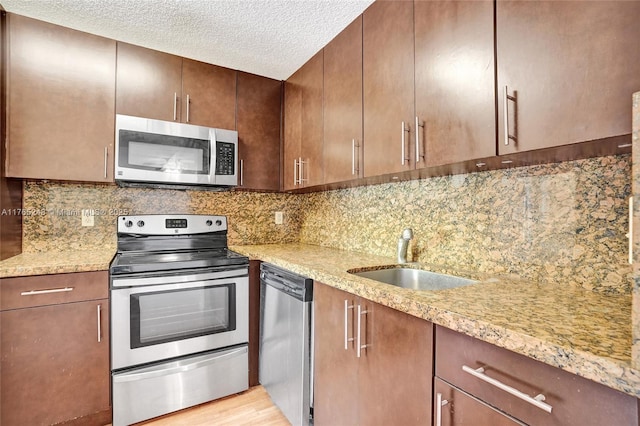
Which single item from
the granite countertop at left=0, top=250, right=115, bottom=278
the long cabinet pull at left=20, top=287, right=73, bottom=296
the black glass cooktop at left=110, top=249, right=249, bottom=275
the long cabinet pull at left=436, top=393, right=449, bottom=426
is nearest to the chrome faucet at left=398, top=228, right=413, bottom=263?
the long cabinet pull at left=436, top=393, right=449, bottom=426

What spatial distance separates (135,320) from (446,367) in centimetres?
166

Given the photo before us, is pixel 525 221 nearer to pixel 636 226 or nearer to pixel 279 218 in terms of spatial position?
pixel 636 226

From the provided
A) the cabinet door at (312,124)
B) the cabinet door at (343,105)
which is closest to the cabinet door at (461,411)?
the cabinet door at (343,105)

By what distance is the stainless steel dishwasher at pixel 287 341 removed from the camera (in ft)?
5.24

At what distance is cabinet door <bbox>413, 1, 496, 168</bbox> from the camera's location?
1098 mm

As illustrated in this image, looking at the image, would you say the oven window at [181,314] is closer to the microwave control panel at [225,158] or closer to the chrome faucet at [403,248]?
the microwave control panel at [225,158]

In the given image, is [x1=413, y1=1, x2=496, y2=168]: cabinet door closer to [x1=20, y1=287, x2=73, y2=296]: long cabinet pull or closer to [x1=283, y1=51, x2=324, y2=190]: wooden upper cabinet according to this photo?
[x1=283, y1=51, x2=324, y2=190]: wooden upper cabinet

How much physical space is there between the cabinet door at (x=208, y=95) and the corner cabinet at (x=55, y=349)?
1.22 meters

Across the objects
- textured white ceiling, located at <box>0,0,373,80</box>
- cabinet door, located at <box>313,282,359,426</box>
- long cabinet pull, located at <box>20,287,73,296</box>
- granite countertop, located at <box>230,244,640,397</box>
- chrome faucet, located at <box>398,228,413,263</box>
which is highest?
textured white ceiling, located at <box>0,0,373,80</box>

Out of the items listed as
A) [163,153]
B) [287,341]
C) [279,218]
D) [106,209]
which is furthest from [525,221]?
[106,209]

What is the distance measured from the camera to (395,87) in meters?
1.49

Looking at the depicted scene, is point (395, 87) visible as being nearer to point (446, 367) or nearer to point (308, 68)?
point (308, 68)

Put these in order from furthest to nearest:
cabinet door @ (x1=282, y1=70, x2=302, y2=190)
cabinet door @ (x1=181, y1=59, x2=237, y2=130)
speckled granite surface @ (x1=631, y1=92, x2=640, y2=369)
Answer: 1. cabinet door @ (x1=282, y1=70, x2=302, y2=190)
2. cabinet door @ (x1=181, y1=59, x2=237, y2=130)
3. speckled granite surface @ (x1=631, y1=92, x2=640, y2=369)

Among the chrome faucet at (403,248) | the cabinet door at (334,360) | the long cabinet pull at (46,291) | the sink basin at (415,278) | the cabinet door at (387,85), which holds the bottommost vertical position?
the cabinet door at (334,360)
